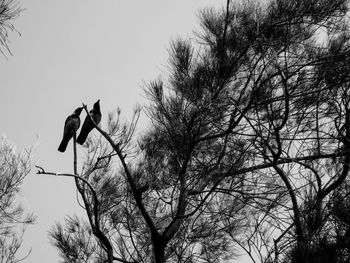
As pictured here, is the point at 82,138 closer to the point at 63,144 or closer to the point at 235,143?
the point at 63,144

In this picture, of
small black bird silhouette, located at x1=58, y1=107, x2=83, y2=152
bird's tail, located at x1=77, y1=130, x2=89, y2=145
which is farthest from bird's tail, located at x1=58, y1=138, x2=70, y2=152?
bird's tail, located at x1=77, y1=130, x2=89, y2=145

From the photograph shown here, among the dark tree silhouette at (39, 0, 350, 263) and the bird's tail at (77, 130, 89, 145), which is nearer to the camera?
the dark tree silhouette at (39, 0, 350, 263)

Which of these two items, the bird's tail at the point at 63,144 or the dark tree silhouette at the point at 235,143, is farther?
the bird's tail at the point at 63,144

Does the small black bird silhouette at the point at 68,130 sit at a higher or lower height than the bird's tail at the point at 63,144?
higher

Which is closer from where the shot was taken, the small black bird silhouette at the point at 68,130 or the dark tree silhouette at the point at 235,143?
the dark tree silhouette at the point at 235,143

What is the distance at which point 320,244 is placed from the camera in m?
1.49

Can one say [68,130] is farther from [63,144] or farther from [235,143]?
[235,143]

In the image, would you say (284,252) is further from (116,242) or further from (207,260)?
(116,242)

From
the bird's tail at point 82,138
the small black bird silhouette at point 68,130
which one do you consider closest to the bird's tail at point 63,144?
the small black bird silhouette at point 68,130

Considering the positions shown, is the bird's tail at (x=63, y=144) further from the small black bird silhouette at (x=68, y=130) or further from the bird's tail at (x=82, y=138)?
the bird's tail at (x=82, y=138)

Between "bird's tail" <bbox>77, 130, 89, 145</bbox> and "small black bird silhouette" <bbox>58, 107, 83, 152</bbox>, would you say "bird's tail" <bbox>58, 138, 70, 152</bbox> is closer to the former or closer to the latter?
"small black bird silhouette" <bbox>58, 107, 83, 152</bbox>

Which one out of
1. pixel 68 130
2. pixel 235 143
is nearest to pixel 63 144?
pixel 68 130

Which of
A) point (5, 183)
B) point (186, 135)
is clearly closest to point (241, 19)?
point (186, 135)

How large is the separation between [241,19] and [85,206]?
5.22 ft
